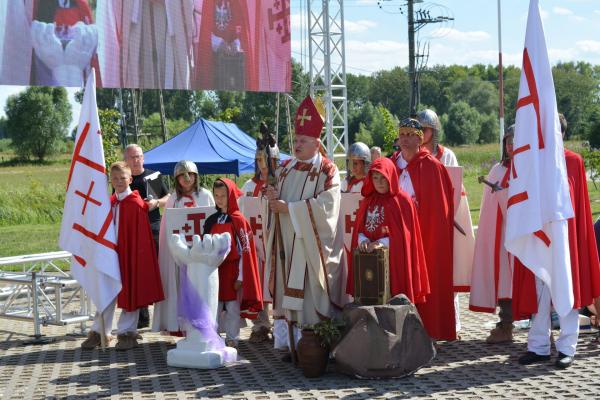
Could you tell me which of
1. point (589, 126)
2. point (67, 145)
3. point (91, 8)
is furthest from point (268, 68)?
point (67, 145)

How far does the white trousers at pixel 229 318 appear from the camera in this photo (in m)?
8.13

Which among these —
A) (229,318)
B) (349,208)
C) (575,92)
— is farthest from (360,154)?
(575,92)

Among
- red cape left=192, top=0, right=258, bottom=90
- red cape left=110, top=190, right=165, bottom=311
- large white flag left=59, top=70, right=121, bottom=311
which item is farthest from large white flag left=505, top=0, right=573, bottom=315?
red cape left=192, top=0, right=258, bottom=90

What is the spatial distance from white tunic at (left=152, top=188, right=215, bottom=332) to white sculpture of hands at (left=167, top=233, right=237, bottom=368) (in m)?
0.80

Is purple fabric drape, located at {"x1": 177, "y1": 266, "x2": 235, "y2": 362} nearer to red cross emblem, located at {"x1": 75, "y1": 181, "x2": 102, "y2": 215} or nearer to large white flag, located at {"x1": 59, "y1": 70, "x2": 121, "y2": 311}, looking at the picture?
large white flag, located at {"x1": 59, "y1": 70, "x2": 121, "y2": 311}

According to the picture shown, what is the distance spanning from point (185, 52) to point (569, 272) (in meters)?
11.4

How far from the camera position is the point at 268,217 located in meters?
7.59

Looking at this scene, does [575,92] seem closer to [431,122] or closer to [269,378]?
[431,122]

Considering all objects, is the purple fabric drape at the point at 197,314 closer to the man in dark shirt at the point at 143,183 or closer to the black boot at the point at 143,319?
the man in dark shirt at the point at 143,183

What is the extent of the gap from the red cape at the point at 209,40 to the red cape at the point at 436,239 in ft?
33.4

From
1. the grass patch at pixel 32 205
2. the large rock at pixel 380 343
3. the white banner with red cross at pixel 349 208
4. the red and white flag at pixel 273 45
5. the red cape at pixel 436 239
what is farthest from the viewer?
the grass patch at pixel 32 205

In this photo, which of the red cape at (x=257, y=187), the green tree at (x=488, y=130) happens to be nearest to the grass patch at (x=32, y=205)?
the red cape at (x=257, y=187)

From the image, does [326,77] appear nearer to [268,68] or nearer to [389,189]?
[268,68]

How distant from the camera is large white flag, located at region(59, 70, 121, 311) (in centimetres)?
814
